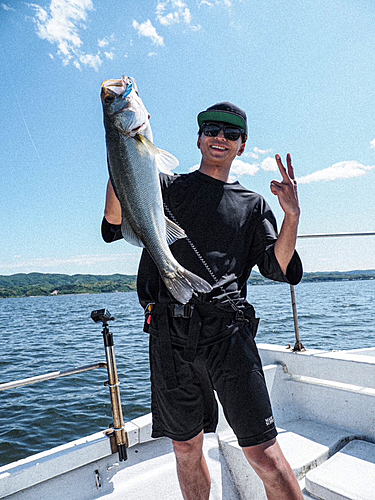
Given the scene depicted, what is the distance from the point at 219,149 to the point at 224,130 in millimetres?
107

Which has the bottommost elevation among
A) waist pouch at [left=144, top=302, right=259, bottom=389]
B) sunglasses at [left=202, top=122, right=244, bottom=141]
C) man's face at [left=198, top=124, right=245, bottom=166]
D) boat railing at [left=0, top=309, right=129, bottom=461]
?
boat railing at [left=0, top=309, right=129, bottom=461]

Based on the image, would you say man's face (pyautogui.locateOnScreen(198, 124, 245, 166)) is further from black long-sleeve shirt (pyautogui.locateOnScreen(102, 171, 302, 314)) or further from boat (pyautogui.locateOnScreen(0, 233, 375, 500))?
boat (pyautogui.locateOnScreen(0, 233, 375, 500))

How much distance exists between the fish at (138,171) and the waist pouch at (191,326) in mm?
234

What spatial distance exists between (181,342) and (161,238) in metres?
0.58

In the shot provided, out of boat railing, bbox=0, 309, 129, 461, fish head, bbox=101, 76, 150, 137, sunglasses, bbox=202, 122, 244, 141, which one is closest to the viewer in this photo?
fish head, bbox=101, 76, 150, 137

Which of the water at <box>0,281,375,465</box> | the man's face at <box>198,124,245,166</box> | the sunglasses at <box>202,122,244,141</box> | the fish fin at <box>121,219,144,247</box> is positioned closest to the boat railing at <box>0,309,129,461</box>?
the fish fin at <box>121,219,144,247</box>

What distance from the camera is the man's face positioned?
2258 millimetres

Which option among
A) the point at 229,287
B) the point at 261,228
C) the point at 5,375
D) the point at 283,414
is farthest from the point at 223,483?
the point at 5,375

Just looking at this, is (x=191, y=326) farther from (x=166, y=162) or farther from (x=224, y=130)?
(x=224, y=130)

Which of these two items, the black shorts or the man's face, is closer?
the black shorts

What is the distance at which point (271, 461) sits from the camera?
1.85 m

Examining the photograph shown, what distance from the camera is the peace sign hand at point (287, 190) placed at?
2.10 m

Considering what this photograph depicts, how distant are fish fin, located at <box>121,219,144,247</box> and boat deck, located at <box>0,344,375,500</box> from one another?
162 cm

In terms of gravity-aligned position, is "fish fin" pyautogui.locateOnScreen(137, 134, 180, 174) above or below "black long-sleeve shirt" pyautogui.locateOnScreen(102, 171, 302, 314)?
above
